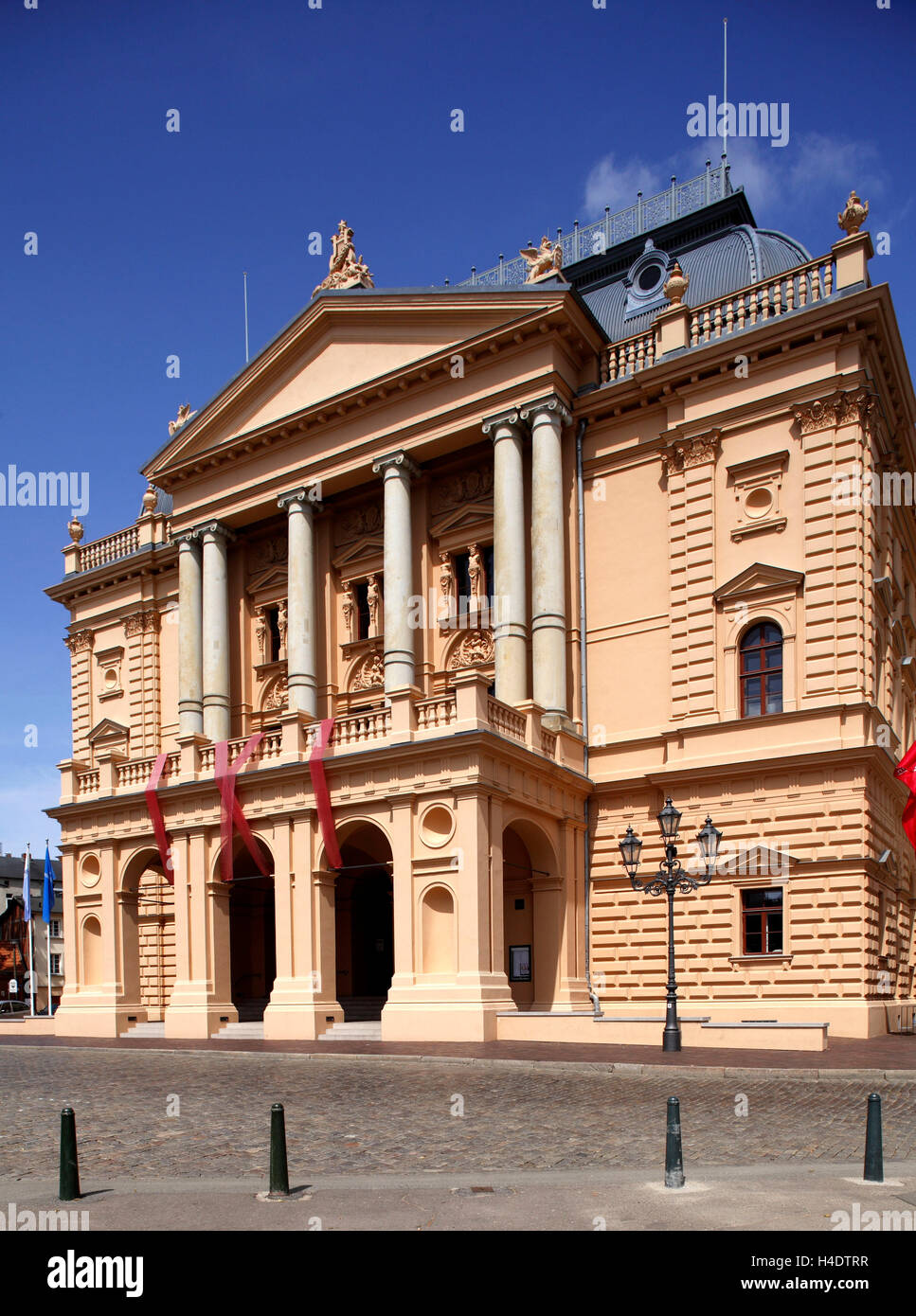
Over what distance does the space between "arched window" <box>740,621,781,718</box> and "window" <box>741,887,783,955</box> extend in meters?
4.10

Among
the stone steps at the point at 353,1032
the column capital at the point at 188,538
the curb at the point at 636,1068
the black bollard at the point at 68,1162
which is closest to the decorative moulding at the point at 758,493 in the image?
the curb at the point at 636,1068

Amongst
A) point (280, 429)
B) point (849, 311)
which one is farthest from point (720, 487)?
point (280, 429)

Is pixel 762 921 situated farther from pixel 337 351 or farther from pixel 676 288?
pixel 337 351

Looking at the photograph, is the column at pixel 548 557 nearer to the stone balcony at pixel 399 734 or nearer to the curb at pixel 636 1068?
the stone balcony at pixel 399 734

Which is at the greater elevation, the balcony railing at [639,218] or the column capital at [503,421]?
the balcony railing at [639,218]

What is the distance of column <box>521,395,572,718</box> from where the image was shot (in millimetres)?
28031

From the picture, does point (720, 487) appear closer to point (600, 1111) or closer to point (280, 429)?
point (280, 429)

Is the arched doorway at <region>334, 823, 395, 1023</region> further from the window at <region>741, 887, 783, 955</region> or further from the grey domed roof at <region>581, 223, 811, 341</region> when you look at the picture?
the grey domed roof at <region>581, 223, 811, 341</region>

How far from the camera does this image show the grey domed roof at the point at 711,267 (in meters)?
30.5

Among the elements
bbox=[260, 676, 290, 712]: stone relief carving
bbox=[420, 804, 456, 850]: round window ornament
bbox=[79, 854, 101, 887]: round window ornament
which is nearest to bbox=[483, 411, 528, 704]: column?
bbox=[420, 804, 456, 850]: round window ornament

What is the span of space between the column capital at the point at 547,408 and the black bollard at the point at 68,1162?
75.4ft

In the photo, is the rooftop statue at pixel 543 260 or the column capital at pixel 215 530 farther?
the column capital at pixel 215 530

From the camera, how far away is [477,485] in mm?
31531
